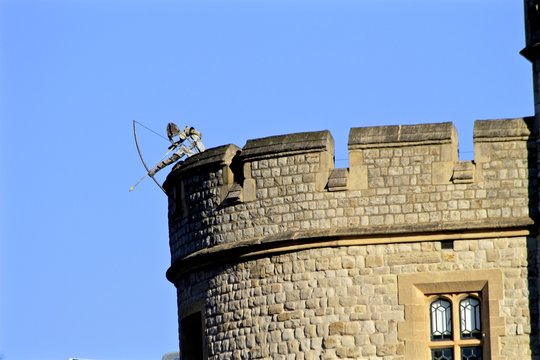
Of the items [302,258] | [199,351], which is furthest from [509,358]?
[199,351]

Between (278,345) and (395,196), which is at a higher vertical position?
(395,196)

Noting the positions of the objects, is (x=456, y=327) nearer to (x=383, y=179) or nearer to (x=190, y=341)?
(x=383, y=179)

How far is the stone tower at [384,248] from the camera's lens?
23.0 meters

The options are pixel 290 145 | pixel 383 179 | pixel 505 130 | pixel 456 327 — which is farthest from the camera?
pixel 290 145

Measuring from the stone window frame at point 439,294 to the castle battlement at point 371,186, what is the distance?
1.74 ft

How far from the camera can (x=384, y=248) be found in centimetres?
2336

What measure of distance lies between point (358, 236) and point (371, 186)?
61cm

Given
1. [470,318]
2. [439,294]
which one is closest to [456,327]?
[470,318]

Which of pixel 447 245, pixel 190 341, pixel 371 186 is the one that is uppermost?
pixel 371 186

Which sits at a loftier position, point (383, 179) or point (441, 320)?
point (383, 179)

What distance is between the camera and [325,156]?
23.9 meters

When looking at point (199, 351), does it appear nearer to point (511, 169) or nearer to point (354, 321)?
point (354, 321)

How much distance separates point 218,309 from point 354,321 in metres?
1.94

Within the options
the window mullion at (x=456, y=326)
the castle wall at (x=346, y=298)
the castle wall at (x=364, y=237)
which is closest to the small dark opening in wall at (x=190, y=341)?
the castle wall at (x=364, y=237)
